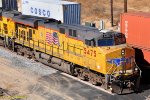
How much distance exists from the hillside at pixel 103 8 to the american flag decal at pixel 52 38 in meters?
18.4

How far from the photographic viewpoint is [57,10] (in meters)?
26.4

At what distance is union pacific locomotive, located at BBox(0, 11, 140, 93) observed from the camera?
19.7 meters

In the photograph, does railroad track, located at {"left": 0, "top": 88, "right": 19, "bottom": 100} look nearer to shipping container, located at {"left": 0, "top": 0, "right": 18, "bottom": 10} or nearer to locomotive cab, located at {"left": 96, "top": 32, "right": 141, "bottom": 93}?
locomotive cab, located at {"left": 96, "top": 32, "right": 141, "bottom": 93}

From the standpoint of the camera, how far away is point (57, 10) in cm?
2638

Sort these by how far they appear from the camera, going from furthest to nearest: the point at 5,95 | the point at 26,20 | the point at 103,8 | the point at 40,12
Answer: the point at 103,8 < the point at 40,12 < the point at 26,20 < the point at 5,95

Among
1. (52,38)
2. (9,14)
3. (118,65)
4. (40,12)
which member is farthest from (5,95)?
(40,12)

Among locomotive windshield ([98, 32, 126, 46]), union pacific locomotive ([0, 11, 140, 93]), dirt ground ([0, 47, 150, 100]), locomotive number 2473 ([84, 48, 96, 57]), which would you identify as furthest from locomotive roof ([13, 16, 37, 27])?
locomotive windshield ([98, 32, 126, 46])

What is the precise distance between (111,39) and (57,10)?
740 centimetres

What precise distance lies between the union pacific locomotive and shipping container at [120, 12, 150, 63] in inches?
50.2

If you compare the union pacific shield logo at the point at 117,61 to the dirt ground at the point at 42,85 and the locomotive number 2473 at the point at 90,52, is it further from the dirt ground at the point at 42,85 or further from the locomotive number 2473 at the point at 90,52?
the dirt ground at the point at 42,85

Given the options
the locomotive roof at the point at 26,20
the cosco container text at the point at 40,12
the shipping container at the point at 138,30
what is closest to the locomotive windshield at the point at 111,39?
the shipping container at the point at 138,30

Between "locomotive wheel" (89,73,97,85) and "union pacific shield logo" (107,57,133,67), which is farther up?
"union pacific shield logo" (107,57,133,67)

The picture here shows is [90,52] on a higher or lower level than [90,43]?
lower

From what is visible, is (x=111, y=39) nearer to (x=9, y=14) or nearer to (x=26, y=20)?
(x=26, y=20)
